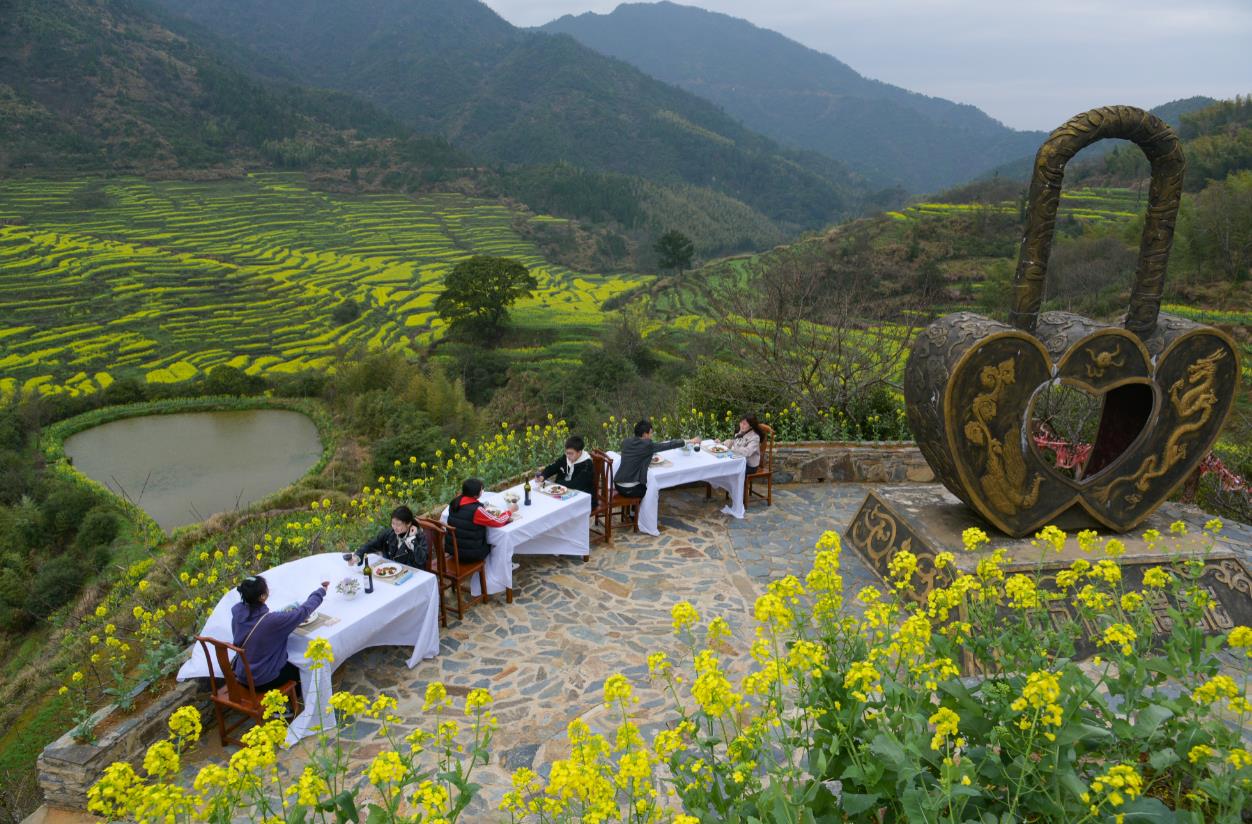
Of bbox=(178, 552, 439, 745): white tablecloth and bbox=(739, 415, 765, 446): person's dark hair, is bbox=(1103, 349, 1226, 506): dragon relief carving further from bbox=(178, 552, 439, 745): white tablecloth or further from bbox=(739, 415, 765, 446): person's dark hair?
bbox=(178, 552, 439, 745): white tablecloth

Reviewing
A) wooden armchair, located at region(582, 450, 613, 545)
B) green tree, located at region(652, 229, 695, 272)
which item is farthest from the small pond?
green tree, located at region(652, 229, 695, 272)

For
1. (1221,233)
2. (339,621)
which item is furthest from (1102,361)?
(1221,233)

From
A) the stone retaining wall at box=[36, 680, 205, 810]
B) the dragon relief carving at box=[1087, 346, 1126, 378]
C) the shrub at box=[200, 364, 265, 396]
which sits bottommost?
the shrub at box=[200, 364, 265, 396]

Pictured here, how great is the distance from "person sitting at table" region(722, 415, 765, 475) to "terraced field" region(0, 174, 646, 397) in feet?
113

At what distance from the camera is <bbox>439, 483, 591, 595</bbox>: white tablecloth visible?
631cm

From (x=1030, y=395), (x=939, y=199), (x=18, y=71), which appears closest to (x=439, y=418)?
(x=1030, y=395)

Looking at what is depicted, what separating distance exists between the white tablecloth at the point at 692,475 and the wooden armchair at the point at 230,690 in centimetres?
392

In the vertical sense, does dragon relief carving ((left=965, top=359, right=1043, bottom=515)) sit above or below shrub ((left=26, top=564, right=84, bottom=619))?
above

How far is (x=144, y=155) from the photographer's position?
66.0 m

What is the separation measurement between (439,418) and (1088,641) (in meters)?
26.2

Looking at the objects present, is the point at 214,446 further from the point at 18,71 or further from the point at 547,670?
the point at 18,71

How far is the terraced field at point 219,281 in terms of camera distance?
38.9m

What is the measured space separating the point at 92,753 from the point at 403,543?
7.43 ft

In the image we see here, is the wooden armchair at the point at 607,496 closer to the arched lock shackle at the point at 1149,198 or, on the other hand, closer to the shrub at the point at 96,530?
the arched lock shackle at the point at 1149,198
